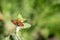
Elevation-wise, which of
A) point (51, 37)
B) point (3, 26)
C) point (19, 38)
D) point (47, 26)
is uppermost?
point (19, 38)

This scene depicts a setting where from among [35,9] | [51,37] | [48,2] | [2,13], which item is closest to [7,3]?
[2,13]

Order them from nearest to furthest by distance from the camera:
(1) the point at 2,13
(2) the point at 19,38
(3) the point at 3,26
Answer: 1. (2) the point at 19,38
2. (3) the point at 3,26
3. (1) the point at 2,13

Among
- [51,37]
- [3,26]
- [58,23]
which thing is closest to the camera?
[3,26]

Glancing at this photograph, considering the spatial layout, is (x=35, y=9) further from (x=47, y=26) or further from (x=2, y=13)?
(x=2, y=13)

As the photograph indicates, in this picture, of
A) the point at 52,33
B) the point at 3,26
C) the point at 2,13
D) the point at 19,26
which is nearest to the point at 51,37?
the point at 52,33

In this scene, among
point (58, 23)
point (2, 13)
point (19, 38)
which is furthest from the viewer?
point (58, 23)

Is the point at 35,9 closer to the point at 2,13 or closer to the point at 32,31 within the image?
the point at 32,31

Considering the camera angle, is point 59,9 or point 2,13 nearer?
point 2,13

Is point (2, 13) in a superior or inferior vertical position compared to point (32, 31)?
superior

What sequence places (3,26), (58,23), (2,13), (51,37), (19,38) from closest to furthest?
(19,38) → (3,26) → (2,13) → (58,23) → (51,37)
